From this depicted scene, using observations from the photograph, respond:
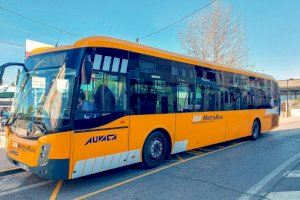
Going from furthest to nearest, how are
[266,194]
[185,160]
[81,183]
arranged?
[185,160], [81,183], [266,194]

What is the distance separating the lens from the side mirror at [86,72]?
204 inches

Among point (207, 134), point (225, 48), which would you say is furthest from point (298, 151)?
point (225, 48)

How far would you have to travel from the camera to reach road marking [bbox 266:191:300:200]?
501 centimetres

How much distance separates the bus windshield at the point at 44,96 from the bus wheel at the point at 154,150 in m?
2.44

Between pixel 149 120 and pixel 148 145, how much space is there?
640 millimetres

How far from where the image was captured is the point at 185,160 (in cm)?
819

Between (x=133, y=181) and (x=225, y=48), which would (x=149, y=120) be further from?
(x=225, y=48)

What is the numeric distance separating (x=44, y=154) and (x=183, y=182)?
2.97m

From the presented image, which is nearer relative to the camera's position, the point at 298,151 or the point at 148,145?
the point at 148,145

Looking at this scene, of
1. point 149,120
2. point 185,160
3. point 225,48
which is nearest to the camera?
point 149,120

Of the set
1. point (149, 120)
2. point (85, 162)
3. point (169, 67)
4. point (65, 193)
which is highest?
point (169, 67)

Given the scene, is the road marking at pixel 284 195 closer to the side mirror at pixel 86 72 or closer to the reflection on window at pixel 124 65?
the reflection on window at pixel 124 65

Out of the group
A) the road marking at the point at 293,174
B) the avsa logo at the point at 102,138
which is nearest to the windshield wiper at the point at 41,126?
the avsa logo at the point at 102,138

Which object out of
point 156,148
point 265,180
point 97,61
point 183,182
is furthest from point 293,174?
point 97,61
